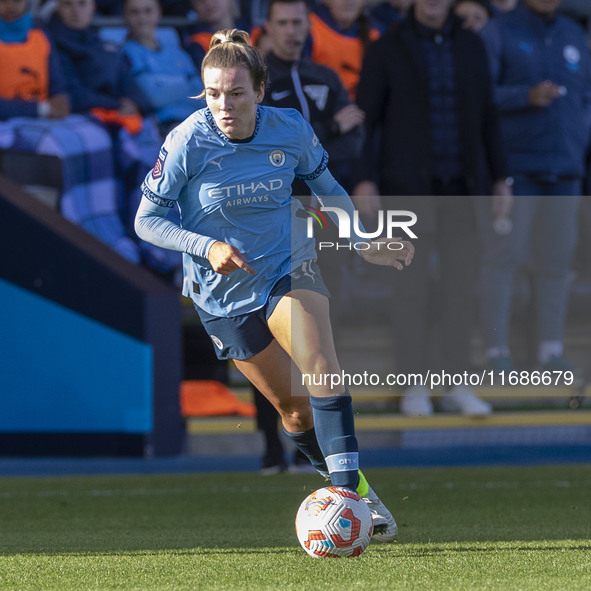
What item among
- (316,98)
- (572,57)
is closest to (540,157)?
(572,57)

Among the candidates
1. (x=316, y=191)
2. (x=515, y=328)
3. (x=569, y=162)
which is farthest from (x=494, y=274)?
(x=316, y=191)

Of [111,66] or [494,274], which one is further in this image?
Answer: [111,66]

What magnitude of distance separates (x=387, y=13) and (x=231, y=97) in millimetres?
6816

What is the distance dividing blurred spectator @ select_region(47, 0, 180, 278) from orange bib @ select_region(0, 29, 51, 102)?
1.21 ft

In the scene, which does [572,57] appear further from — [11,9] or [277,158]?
[277,158]

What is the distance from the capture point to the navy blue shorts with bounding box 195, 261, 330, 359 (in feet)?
15.5

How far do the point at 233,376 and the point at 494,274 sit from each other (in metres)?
2.33

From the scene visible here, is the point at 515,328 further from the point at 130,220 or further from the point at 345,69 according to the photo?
the point at 130,220

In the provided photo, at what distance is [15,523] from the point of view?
590 cm

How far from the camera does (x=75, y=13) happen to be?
9.81 m

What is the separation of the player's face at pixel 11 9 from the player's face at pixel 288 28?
2699mm

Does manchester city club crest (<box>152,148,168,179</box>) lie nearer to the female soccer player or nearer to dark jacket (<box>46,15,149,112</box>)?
the female soccer player

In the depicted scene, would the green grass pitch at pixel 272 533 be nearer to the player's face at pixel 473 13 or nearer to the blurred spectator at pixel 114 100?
the blurred spectator at pixel 114 100

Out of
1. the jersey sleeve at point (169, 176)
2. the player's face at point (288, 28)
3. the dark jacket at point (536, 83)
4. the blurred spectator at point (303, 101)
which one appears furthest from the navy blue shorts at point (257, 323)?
the dark jacket at point (536, 83)
